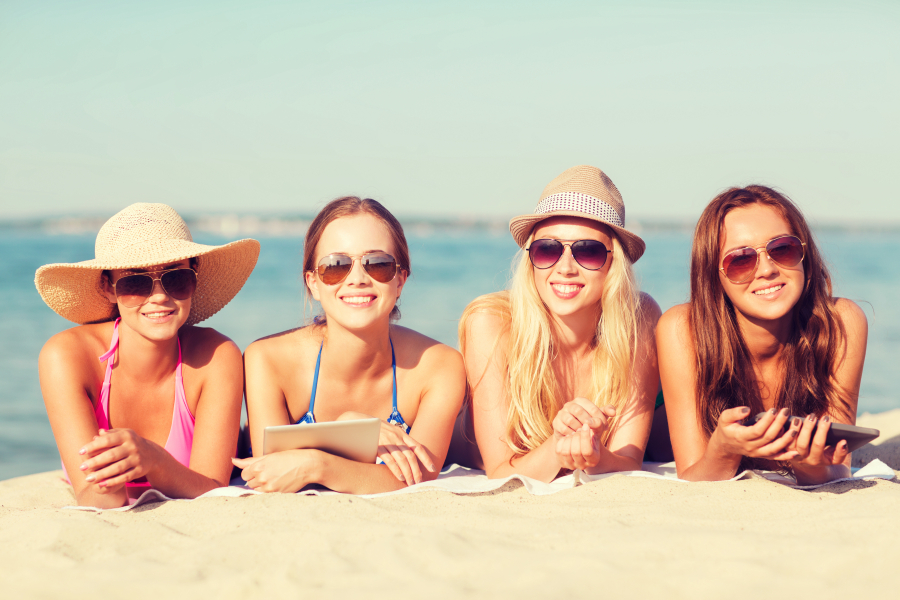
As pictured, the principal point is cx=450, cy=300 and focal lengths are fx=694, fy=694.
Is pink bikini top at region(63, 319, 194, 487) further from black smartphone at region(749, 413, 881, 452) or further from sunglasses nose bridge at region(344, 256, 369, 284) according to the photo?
black smartphone at region(749, 413, 881, 452)

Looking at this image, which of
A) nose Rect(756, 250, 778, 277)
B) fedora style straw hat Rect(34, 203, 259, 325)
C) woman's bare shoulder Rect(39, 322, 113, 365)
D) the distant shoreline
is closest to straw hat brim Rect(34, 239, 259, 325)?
fedora style straw hat Rect(34, 203, 259, 325)

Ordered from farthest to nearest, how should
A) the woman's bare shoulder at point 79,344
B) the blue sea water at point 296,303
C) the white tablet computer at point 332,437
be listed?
the blue sea water at point 296,303 < the woman's bare shoulder at point 79,344 < the white tablet computer at point 332,437

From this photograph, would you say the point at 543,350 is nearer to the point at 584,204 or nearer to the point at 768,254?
the point at 584,204

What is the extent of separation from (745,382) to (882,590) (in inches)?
66.0

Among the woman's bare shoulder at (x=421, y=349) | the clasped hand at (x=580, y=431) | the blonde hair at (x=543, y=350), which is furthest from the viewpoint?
the woman's bare shoulder at (x=421, y=349)

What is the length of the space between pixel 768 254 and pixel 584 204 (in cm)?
97

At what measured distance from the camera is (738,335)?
12.4 ft

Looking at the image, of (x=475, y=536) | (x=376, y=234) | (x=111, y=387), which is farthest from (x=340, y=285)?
(x=475, y=536)

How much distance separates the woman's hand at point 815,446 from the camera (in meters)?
2.96

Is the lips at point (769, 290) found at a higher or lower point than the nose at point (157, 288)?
higher

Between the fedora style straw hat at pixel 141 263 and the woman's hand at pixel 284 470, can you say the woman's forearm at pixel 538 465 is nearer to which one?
the woman's hand at pixel 284 470

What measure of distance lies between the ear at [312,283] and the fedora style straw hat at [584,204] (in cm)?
118

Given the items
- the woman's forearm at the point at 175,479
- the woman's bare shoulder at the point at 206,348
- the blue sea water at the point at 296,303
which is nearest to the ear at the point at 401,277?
the blue sea water at the point at 296,303

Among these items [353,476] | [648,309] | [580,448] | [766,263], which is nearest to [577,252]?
[648,309]
